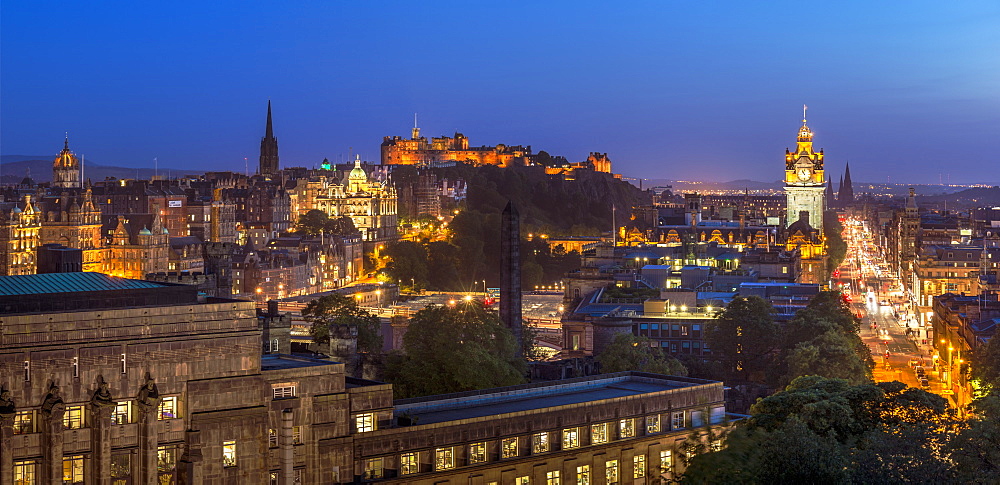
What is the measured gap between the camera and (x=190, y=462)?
4553 centimetres

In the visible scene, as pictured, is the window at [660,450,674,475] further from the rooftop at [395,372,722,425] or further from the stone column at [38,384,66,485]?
the stone column at [38,384,66,485]

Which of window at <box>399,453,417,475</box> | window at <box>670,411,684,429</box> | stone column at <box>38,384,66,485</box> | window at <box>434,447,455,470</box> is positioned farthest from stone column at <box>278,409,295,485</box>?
window at <box>670,411,684,429</box>

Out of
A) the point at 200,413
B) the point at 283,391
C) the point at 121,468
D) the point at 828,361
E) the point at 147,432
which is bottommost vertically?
the point at 828,361

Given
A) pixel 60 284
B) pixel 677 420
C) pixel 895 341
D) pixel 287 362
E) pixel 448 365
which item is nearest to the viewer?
pixel 60 284

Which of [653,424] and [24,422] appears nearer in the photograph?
[24,422]

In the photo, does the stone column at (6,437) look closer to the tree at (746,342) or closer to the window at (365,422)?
the window at (365,422)

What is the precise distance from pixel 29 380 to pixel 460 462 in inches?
661

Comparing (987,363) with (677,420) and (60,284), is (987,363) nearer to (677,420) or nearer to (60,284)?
(677,420)

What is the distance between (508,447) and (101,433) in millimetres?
17088

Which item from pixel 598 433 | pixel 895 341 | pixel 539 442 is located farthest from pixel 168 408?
pixel 895 341

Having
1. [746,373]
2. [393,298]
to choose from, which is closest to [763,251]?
[393,298]

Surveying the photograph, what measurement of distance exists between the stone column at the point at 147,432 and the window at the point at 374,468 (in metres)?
8.72

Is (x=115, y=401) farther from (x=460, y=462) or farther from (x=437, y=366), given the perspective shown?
(x=437, y=366)

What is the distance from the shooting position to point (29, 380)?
1704 inches
